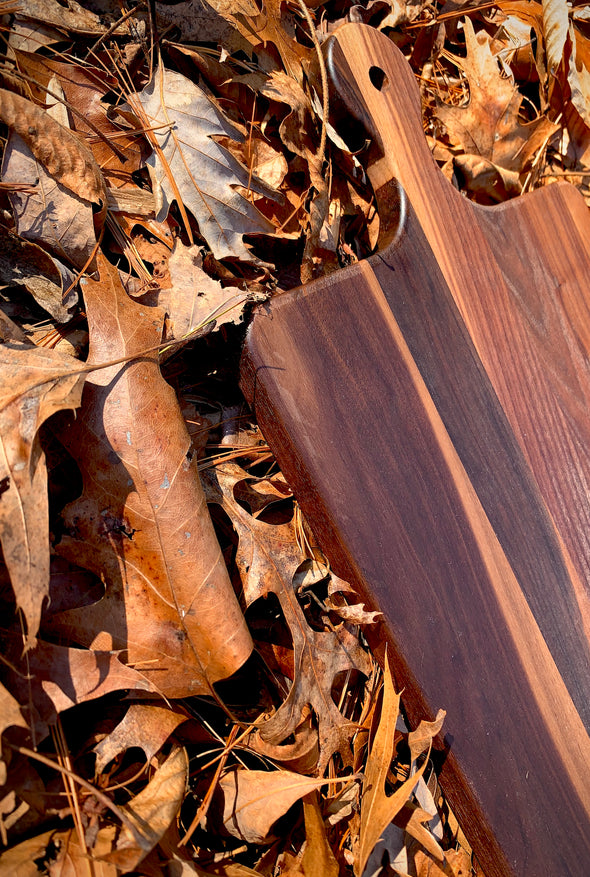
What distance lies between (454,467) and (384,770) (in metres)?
0.46

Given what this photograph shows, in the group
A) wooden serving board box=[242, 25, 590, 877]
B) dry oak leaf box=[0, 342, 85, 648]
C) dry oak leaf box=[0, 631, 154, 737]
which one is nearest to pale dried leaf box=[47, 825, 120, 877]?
dry oak leaf box=[0, 631, 154, 737]

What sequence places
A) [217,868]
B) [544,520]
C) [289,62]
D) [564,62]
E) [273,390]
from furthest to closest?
1. [564,62]
2. [289,62]
3. [544,520]
4. [273,390]
5. [217,868]

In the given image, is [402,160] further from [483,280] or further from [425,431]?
[425,431]

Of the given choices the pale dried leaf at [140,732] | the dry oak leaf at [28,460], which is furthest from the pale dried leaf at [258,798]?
the dry oak leaf at [28,460]

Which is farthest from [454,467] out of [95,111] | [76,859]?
[95,111]

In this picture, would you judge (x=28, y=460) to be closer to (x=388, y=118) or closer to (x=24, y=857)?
(x=24, y=857)

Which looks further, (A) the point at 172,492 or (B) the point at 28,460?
(A) the point at 172,492

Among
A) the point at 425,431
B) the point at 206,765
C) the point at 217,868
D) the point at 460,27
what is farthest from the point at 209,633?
the point at 460,27

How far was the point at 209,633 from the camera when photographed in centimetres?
76

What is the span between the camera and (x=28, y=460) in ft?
2.13

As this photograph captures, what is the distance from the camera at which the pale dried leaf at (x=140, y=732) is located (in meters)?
0.72

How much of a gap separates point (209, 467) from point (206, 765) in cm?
42

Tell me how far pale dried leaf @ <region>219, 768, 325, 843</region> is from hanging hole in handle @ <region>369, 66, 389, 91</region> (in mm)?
1120

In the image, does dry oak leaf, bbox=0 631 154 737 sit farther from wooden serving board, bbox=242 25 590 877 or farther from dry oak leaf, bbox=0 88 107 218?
dry oak leaf, bbox=0 88 107 218
